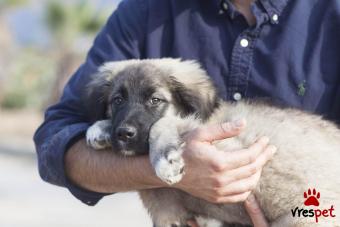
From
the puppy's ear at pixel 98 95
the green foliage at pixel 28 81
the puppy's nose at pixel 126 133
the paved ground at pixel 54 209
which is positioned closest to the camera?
the puppy's nose at pixel 126 133

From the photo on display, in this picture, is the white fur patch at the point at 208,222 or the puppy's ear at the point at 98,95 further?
the puppy's ear at the point at 98,95

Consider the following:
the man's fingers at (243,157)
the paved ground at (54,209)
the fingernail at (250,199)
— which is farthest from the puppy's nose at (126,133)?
the paved ground at (54,209)

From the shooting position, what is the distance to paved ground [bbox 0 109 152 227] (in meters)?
8.39

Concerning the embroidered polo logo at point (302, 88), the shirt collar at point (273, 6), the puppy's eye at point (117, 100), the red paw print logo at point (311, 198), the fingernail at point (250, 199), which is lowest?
the fingernail at point (250, 199)

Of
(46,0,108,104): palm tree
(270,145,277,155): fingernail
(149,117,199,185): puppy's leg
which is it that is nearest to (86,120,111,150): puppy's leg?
(149,117,199,185): puppy's leg

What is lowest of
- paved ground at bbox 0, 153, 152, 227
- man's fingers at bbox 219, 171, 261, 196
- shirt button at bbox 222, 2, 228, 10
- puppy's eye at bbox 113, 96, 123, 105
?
paved ground at bbox 0, 153, 152, 227

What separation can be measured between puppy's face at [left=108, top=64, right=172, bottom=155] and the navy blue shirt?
0.49 ft

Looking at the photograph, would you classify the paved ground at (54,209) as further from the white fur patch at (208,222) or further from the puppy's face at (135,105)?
the white fur patch at (208,222)

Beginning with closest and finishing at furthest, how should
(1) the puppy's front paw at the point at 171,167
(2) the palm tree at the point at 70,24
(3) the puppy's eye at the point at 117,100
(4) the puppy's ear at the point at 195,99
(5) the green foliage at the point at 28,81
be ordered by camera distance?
1. (1) the puppy's front paw at the point at 171,167
2. (4) the puppy's ear at the point at 195,99
3. (3) the puppy's eye at the point at 117,100
4. (2) the palm tree at the point at 70,24
5. (5) the green foliage at the point at 28,81

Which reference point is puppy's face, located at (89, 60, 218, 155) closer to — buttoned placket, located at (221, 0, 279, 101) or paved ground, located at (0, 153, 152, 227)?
buttoned placket, located at (221, 0, 279, 101)

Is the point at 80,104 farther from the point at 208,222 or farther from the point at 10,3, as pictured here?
the point at 10,3

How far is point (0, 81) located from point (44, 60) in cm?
275

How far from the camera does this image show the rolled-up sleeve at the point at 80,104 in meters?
3.23

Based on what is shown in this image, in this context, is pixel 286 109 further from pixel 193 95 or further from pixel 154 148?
pixel 154 148
